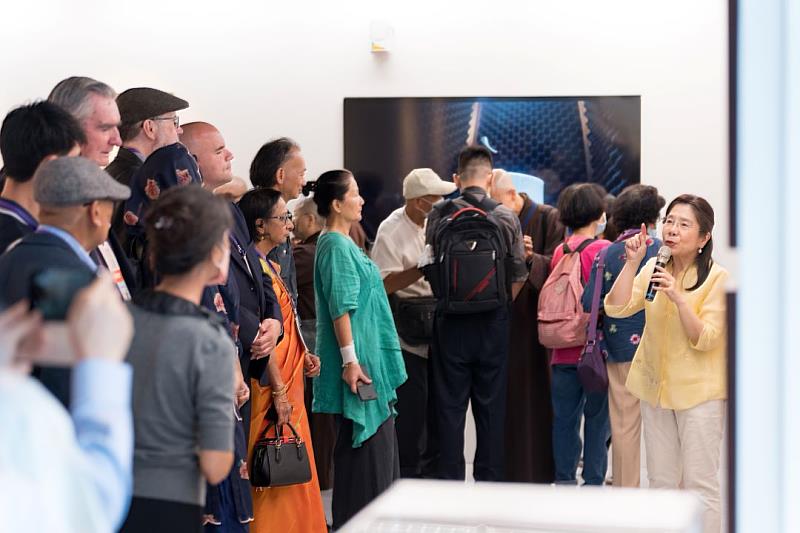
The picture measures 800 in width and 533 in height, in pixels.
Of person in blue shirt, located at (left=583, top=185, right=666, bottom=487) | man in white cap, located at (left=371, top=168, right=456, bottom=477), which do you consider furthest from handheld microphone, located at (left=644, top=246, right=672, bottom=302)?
man in white cap, located at (left=371, top=168, right=456, bottom=477)

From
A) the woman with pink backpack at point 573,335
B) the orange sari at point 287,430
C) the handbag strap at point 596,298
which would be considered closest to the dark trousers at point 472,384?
the woman with pink backpack at point 573,335

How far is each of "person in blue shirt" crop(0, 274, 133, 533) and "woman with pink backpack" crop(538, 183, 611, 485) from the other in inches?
144

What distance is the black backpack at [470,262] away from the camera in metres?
5.20

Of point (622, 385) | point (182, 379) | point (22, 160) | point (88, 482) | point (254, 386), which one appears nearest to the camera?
point (88, 482)

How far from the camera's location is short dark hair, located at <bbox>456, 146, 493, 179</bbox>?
5348 millimetres

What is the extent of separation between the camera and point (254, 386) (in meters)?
3.99

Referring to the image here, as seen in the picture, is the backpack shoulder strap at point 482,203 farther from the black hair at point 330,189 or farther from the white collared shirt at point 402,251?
the black hair at point 330,189

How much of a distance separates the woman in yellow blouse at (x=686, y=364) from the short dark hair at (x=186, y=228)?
222 centimetres

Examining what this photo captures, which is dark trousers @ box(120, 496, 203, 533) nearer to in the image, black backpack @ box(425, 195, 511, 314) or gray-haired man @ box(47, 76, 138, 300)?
gray-haired man @ box(47, 76, 138, 300)

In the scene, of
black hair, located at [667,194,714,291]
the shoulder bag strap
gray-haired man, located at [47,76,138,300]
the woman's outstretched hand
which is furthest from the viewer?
the shoulder bag strap

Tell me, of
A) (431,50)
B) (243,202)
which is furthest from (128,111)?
(431,50)

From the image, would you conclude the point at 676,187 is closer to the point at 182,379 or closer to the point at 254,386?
the point at 254,386

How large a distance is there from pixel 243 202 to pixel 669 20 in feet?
11.8

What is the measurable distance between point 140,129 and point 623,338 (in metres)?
2.43
